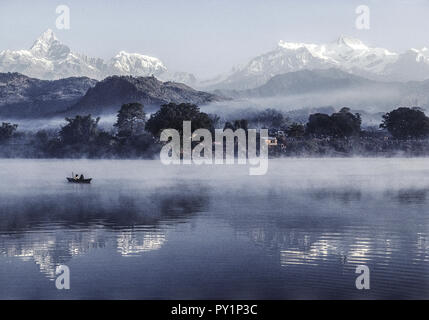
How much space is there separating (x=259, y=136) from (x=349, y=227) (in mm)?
125886

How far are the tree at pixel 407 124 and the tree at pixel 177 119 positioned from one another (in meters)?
47.9

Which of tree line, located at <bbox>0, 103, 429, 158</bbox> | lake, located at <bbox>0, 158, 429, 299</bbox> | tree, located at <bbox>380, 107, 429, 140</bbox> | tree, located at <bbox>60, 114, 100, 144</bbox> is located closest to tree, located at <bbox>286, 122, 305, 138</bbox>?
tree line, located at <bbox>0, 103, 429, 158</bbox>

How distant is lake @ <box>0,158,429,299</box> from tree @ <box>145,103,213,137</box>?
90.5 m

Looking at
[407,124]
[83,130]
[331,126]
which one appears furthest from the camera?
[407,124]

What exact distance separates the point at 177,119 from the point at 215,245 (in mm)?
114988

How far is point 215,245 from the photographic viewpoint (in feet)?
92.7

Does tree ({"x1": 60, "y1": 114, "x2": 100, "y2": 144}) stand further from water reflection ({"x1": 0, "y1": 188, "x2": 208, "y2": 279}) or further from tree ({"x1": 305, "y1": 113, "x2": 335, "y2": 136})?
water reflection ({"x1": 0, "y1": 188, "x2": 208, "y2": 279})

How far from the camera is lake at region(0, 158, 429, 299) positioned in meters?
20.7

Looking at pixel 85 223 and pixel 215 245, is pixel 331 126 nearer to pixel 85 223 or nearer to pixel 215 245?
pixel 85 223

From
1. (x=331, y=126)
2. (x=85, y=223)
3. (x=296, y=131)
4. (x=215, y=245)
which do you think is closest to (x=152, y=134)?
(x=296, y=131)

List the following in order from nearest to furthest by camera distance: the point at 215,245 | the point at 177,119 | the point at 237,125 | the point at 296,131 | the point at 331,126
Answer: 1. the point at 215,245
2. the point at 177,119
3. the point at 237,125
4. the point at 296,131
5. the point at 331,126

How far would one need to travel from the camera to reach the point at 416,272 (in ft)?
73.9

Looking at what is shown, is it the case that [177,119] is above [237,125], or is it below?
above
